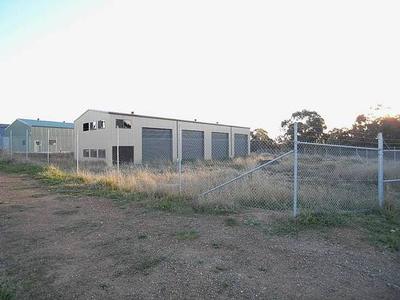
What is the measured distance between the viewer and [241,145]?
46.9 metres

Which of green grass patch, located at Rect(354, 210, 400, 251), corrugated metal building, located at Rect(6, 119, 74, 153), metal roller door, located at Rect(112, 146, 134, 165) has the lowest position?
green grass patch, located at Rect(354, 210, 400, 251)

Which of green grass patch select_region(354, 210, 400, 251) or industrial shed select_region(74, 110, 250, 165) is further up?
industrial shed select_region(74, 110, 250, 165)

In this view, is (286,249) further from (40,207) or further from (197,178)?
(40,207)

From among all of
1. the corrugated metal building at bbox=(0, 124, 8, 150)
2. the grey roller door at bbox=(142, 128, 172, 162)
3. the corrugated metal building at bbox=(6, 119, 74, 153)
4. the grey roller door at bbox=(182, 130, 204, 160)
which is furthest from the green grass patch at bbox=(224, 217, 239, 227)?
the corrugated metal building at bbox=(0, 124, 8, 150)

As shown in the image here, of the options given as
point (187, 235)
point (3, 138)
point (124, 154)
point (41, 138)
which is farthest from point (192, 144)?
point (3, 138)

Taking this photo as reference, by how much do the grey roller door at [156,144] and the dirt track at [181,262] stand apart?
24.9 meters

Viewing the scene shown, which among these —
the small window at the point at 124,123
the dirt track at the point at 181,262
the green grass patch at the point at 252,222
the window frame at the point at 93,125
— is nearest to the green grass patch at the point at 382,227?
the dirt track at the point at 181,262

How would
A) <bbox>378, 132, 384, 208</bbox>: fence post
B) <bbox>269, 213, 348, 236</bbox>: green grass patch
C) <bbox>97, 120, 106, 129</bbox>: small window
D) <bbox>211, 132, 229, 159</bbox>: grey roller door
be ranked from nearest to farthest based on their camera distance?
<bbox>269, 213, 348, 236</bbox>: green grass patch → <bbox>378, 132, 384, 208</bbox>: fence post → <bbox>97, 120, 106, 129</bbox>: small window → <bbox>211, 132, 229, 159</bbox>: grey roller door

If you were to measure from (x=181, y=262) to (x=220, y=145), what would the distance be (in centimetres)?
3842

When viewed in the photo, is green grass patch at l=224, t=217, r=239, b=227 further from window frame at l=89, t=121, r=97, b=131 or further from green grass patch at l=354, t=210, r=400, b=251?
window frame at l=89, t=121, r=97, b=131

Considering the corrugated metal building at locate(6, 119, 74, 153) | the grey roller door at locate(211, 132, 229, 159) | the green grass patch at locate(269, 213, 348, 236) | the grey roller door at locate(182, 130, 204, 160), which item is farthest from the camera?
the corrugated metal building at locate(6, 119, 74, 153)

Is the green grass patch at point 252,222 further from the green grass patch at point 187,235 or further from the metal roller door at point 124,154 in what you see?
the metal roller door at point 124,154

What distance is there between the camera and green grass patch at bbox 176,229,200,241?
6.09 meters

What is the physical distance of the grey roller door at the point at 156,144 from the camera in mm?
32469
